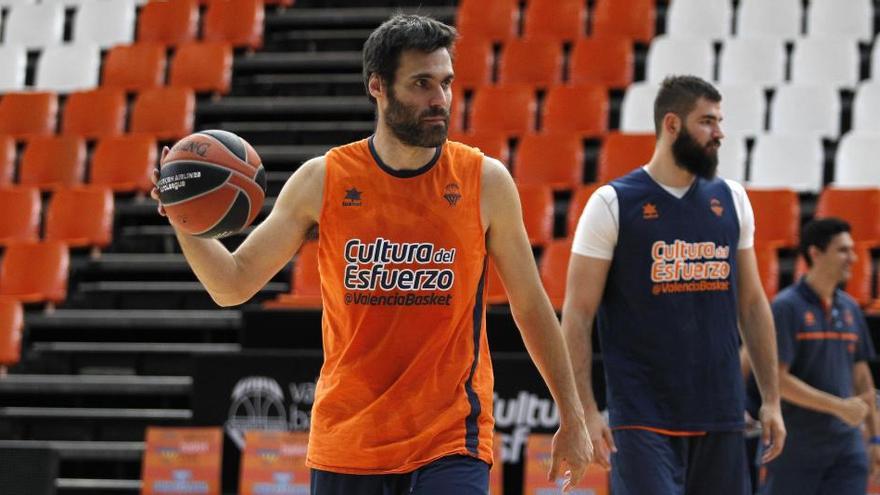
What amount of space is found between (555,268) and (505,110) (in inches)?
107

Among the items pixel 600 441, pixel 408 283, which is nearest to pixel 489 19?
pixel 600 441

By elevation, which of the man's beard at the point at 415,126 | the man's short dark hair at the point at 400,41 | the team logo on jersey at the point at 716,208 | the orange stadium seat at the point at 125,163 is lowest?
the team logo on jersey at the point at 716,208

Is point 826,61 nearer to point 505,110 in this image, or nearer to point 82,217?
point 505,110

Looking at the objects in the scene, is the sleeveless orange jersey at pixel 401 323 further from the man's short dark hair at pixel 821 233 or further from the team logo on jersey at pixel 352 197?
the man's short dark hair at pixel 821 233

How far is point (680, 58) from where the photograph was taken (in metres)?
11.4

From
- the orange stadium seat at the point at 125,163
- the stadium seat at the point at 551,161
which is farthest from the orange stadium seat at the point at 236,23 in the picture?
the stadium seat at the point at 551,161

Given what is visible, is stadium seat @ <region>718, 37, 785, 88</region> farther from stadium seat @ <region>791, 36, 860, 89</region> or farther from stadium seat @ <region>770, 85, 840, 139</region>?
stadium seat @ <region>770, 85, 840, 139</region>

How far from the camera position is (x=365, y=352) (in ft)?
10.5

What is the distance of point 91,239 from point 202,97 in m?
2.48

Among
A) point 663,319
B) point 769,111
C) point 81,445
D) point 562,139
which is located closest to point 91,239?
point 81,445

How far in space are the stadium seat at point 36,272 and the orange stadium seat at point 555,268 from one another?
13.0 ft

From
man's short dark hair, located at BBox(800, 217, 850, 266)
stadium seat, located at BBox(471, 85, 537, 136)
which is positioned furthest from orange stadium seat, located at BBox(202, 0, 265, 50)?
man's short dark hair, located at BBox(800, 217, 850, 266)

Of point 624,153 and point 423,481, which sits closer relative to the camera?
point 423,481

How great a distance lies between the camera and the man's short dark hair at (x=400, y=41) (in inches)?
126
